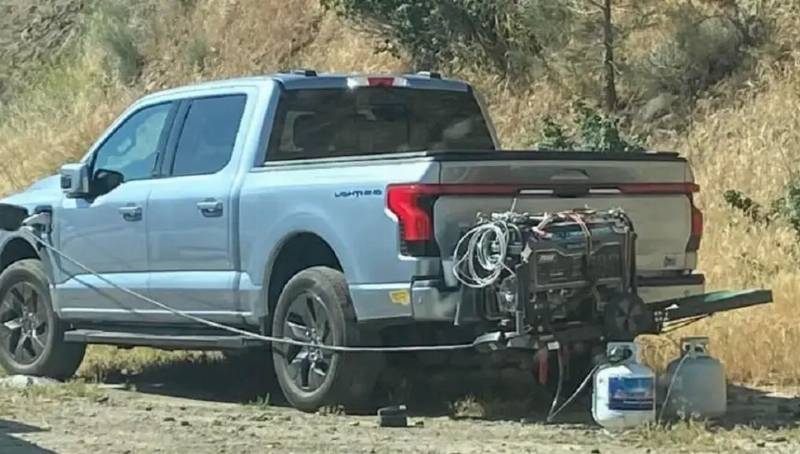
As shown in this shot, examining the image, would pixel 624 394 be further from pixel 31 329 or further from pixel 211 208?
pixel 31 329

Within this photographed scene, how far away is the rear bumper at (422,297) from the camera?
937 cm

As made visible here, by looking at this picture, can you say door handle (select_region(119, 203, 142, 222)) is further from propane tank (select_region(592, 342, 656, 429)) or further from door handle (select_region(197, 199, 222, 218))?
propane tank (select_region(592, 342, 656, 429))


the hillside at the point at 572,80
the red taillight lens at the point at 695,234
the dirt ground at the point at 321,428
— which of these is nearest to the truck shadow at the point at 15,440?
the dirt ground at the point at 321,428

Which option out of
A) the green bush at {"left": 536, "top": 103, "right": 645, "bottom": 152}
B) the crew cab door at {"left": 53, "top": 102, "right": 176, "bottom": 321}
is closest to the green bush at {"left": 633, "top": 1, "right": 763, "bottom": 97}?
the green bush at {"left": 536, "top": 103, "right": 645, "bottom": 152}

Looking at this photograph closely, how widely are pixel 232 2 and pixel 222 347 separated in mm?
16043

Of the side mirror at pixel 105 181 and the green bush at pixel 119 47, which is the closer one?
the side mirror at pixel 105 181

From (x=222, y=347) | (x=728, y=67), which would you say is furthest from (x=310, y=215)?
(x=728, y=67)

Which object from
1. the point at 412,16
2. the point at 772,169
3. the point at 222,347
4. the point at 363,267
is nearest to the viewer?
the point at 363,267

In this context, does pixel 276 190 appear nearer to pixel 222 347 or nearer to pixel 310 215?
pixel 310 215

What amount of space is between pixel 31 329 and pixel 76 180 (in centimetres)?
131

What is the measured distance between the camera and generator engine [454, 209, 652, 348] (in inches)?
360

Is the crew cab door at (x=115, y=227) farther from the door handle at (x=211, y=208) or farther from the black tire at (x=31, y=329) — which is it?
the door handle at (x=211, y=208)

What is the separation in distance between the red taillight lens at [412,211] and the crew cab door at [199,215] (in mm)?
1633

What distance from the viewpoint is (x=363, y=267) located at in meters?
9.74
